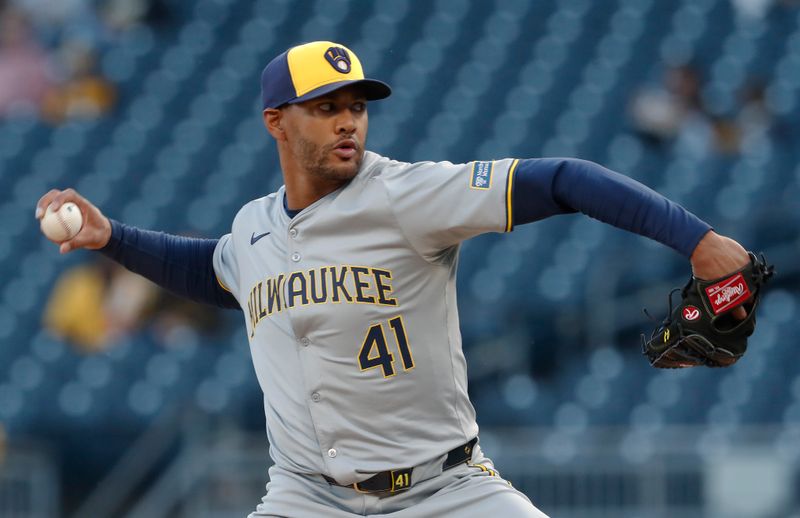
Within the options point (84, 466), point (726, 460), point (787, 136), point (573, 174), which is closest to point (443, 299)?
point (573, 174)

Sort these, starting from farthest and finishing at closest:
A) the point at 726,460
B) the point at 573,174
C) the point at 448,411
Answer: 1. the point at 726,460
2. the point at 448,411
3. the point at 573,174

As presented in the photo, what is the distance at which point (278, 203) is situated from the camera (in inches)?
144

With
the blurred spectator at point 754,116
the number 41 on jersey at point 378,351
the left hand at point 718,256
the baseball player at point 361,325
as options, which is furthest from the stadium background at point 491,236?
the left hand at point 718,256

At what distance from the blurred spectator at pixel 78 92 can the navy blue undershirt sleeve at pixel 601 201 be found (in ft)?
28.7

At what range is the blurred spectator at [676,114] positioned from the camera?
10016mm

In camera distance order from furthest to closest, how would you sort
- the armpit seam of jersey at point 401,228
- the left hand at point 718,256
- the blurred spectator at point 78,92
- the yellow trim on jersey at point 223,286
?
the blurred spectator at point 78,92 → the yellow trim on jersey at point 223,286 → the armpit seam of jersey at point 401,228 → the left hand at point 718,256

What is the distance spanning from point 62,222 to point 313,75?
0.80 meters

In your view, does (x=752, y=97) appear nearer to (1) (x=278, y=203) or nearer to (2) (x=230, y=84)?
(2) (x=230, y=84)

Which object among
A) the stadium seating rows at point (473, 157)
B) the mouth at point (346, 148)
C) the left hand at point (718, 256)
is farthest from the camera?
the stadium seating rows at point (473, 157)

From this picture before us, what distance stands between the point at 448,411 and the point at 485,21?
28.3ft

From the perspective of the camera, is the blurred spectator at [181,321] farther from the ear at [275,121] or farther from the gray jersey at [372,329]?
the gray jersey at [372,329]

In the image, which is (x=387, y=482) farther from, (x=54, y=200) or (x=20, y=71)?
(x=20, y=71)

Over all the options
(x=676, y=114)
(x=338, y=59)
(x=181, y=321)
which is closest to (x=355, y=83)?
(x=338, y=59)

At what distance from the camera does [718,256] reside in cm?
290
